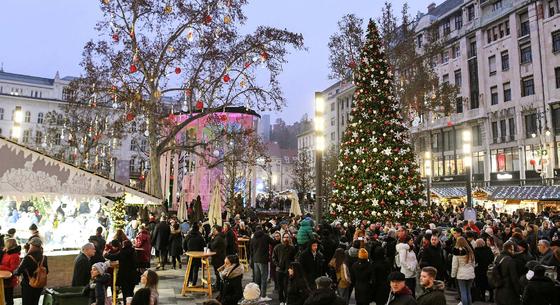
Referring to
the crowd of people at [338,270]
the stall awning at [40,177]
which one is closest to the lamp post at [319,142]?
the crowd of people at [338,270]

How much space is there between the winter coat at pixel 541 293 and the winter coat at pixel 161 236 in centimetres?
1146

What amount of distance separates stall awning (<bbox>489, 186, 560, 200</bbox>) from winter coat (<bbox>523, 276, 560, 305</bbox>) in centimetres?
2902

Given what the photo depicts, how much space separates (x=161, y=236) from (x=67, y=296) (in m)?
7.99

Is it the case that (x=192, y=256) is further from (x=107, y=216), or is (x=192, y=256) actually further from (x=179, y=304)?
(x=107, y=216)

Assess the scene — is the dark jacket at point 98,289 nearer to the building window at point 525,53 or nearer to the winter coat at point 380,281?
the winter coat at point 380,281

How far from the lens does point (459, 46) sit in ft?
151

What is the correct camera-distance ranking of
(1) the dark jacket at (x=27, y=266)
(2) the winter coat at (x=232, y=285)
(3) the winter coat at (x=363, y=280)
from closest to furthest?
(2) the winter coat at (x=232, y=285)
(1) the dark jacket at (x=27, y=266)
(3) the winter coat at (x=363, y=280)

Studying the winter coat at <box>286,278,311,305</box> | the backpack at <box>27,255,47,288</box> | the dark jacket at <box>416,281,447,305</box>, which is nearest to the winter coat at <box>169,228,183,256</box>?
the backpack at <box>27,255,47,288</box>

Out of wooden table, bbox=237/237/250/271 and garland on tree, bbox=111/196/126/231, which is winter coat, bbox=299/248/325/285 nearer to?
wooden table, bbox=237/237/250/271

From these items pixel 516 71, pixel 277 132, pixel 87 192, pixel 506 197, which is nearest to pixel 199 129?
pixel 87 192

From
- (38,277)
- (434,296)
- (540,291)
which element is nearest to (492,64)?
(540,291)

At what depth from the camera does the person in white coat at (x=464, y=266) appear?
9.00 meters

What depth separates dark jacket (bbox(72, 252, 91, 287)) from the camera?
7973 mm

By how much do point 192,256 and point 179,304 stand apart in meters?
1.35
